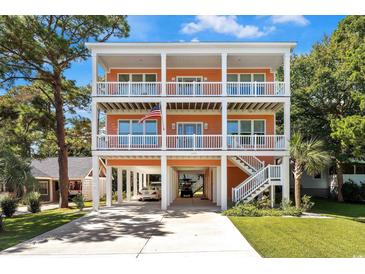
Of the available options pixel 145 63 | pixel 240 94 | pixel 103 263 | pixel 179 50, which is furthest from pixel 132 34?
pixel 103 263

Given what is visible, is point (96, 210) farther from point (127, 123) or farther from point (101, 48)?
point (101, 48)

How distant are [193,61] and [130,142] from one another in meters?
6.72

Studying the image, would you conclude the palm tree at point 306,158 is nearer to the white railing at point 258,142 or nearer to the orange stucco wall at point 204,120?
the white railing at point 258,142

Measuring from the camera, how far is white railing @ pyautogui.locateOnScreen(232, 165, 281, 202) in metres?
19.3

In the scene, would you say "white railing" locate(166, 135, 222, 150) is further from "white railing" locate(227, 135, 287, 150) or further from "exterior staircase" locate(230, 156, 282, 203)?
"exterior staircase" locate(230, 156, 282, 203)

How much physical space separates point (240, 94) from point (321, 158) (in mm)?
6181

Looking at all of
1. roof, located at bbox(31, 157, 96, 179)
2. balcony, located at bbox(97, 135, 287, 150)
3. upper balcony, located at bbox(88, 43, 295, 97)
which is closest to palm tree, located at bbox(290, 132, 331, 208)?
balcony, located at bbox(97, 135, 287, 150)

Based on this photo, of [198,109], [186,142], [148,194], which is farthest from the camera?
[148,194]

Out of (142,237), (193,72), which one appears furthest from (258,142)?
(142,237)

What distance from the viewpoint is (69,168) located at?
34406mm

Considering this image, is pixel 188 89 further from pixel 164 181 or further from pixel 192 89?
pixel 164 181

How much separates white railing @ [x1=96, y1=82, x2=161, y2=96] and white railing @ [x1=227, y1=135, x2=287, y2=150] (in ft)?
18.6

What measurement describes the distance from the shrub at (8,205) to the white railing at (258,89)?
14.1 metres

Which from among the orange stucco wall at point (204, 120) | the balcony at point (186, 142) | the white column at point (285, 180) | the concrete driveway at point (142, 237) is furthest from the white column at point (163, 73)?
the white column at point (285, 180)
